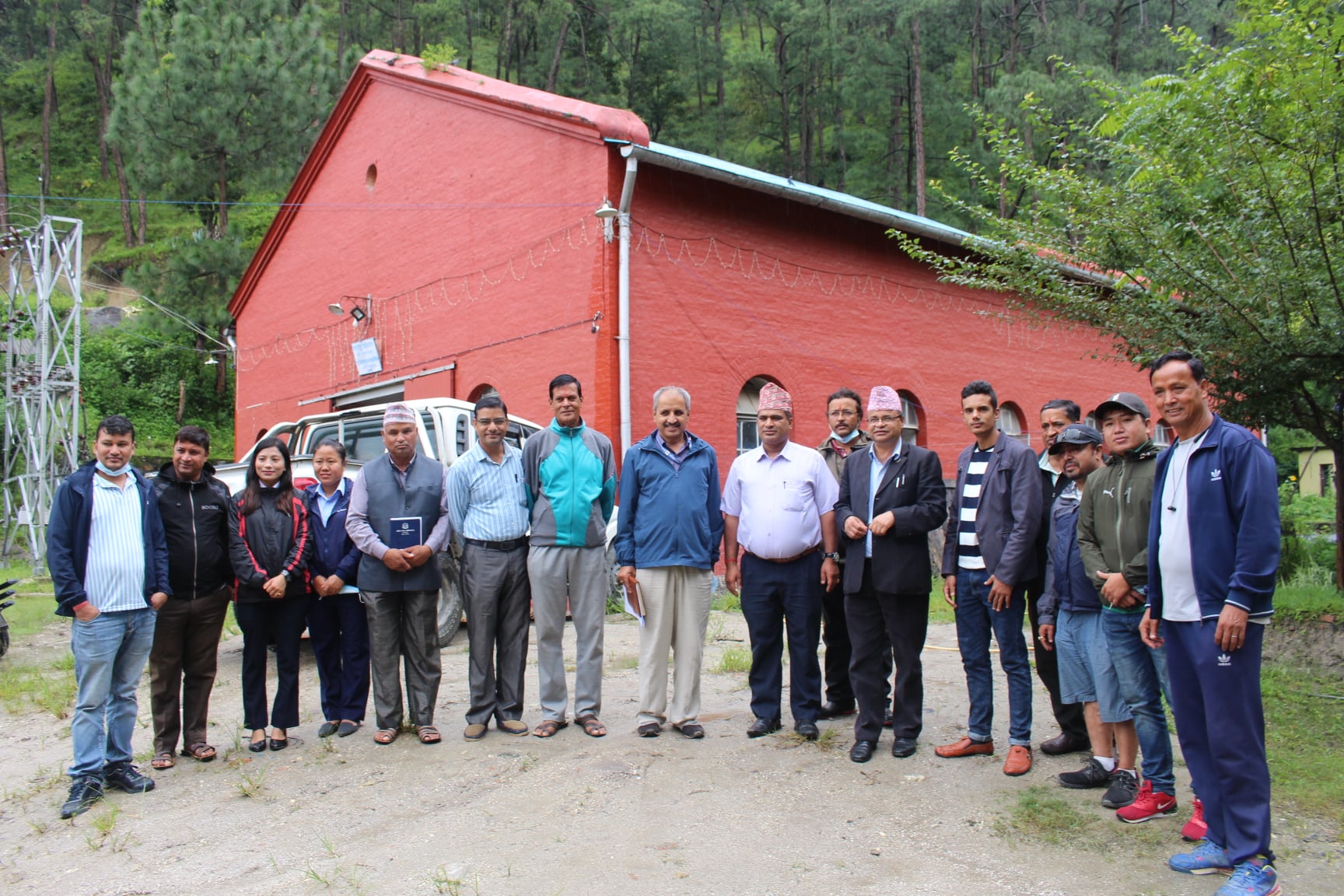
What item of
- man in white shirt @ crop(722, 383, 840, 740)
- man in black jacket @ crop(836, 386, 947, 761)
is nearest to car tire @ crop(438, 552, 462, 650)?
man in white shirt @ crop(722, 383, 840, 740)

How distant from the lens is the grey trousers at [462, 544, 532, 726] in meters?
5.63

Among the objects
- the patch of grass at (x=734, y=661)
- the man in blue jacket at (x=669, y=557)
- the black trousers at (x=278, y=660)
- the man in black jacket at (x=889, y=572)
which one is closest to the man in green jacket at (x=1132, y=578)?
the man in black jacket at (x=889, y=572)

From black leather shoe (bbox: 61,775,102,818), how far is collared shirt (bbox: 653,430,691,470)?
3.37 meters

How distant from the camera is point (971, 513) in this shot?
16.7ft

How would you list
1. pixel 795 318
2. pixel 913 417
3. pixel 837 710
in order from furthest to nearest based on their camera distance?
pixel 913 417 < pixel 795 318 < pixel 837 710

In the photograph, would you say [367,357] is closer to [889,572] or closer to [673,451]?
[673,451]

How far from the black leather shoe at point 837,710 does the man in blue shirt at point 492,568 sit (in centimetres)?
181

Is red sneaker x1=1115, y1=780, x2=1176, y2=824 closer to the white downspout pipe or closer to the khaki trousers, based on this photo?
the khaki trousers

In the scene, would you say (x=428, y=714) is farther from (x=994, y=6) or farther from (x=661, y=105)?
(x=994, y=6)

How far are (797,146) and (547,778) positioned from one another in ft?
132

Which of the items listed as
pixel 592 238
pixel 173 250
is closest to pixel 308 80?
pixel 173 250

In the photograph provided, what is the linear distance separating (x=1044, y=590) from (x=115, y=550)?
4723mm

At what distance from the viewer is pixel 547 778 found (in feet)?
16.0

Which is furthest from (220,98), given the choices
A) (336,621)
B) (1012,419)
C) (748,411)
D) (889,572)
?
(889,572)
